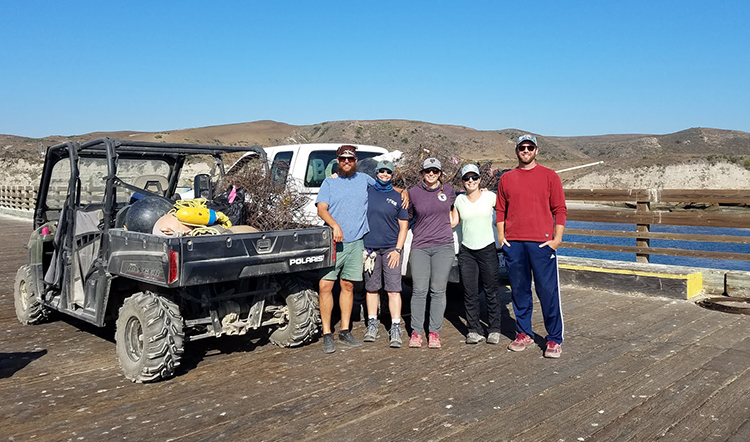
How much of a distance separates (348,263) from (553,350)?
2061 millimetres

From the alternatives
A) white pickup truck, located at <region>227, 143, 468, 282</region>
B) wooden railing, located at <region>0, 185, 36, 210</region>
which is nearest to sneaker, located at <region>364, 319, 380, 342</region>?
white pickup truck, located at <region>227, 143, 468, 282</region>

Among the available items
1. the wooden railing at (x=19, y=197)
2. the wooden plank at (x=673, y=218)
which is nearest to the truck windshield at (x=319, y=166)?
the wooden plank at (x=673, y=218)

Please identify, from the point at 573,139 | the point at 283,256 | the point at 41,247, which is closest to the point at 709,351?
the point at 283,256

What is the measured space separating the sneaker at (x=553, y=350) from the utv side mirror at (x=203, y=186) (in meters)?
3.61

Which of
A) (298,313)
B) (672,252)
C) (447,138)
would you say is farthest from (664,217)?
(447,138)

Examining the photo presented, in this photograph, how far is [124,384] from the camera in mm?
5195

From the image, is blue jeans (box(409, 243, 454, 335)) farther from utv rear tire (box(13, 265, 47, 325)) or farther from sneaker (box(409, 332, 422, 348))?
utv rear tire (box(13, 265, 47, 325))

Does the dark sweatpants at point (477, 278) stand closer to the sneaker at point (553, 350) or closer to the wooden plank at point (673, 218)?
the sneaker at point (553, 350)

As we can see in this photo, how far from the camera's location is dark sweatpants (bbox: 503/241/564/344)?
5.93m

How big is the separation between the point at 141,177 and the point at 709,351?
5922 mm

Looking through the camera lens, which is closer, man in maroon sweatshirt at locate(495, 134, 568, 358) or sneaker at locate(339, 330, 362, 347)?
man in maroon sweatshirt at locate(495, 134, 568, 358)

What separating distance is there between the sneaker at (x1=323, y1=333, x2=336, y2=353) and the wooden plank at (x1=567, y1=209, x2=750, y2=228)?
18.1 feet

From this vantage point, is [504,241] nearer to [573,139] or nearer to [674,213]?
[674,213]

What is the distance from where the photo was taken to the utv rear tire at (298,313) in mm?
6062
